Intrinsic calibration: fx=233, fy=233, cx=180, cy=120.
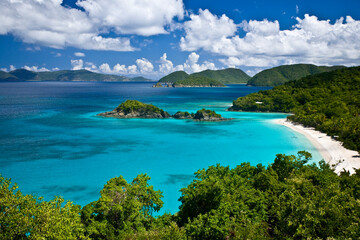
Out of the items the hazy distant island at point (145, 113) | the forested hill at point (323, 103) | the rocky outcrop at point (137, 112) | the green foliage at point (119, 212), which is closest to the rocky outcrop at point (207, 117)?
the hazy distant island at point (145, 113)

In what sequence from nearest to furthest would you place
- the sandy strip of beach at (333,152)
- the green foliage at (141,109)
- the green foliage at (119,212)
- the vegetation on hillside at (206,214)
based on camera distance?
the vegetation on hillside at (206,214)
the green foliage at (119,212)
the sandy strip of beach at (333,152)
the green foliage at (141,109)

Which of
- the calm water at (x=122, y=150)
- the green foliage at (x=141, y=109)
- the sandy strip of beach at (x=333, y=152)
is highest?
the green foliage at (x=141, y=109)

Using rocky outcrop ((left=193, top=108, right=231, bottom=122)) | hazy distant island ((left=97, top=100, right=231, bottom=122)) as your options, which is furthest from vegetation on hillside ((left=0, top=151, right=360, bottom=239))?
hazy distant island ((left=97, top=100, right=231, bottom=122))

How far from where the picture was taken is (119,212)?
16094 millimetres

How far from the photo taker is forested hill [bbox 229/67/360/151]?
156 ft

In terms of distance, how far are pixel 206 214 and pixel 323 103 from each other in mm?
73591

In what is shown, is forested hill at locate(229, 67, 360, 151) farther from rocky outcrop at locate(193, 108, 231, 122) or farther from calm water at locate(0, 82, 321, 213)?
rocky outcrop at locate(193, 108, 231, 122)

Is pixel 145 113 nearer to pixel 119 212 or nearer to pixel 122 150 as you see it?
pixel 122 150

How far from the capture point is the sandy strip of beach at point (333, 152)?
3195 cm

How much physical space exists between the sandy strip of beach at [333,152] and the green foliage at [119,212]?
25.6 metres

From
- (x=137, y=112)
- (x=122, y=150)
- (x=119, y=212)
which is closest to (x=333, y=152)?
(x=122, y=150)

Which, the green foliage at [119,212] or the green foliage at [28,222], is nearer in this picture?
the green foliage at [28,222]

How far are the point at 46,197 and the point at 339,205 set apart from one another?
91.3ft

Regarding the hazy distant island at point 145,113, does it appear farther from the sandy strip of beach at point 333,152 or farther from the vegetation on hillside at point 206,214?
the vegetation on hillside at point 206,214
